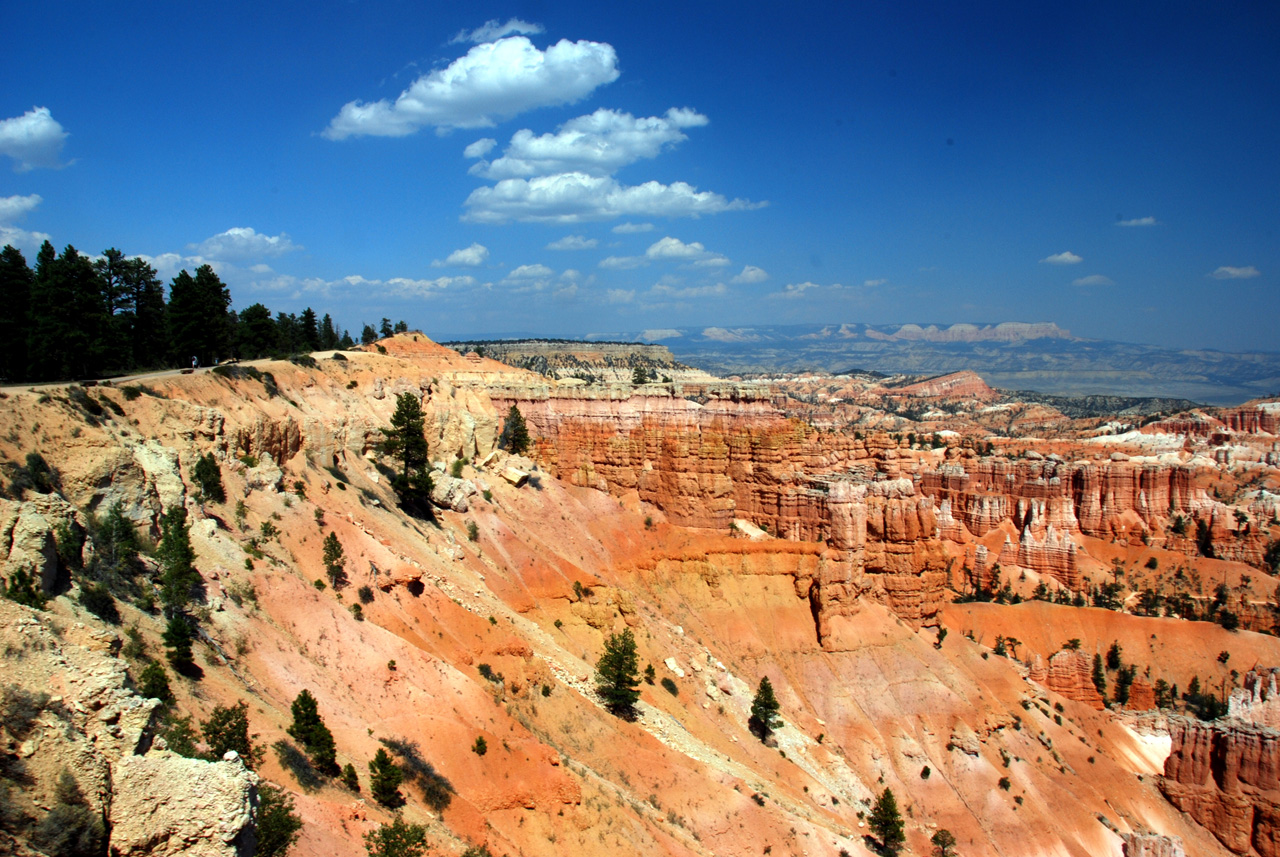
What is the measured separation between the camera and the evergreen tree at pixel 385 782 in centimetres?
2027

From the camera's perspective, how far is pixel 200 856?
11.9 metres

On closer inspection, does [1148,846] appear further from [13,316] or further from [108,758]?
[13,316]

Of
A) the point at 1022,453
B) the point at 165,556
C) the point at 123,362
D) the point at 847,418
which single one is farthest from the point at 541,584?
the point at 847,418

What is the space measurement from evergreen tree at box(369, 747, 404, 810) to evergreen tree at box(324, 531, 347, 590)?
34.0ft

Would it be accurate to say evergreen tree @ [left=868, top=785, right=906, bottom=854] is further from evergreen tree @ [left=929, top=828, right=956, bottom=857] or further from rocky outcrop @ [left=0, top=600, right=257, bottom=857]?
rocky outcrop @ [left=0, top=600, right=257, bottom=857]

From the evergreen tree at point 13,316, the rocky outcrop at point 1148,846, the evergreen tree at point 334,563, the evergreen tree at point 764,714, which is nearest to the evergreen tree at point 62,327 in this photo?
the evergreen tree at point 13,316

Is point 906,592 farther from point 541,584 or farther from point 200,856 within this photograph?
point 200,856

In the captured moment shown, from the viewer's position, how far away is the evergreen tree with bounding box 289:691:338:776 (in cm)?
1962

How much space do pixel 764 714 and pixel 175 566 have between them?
30668mm

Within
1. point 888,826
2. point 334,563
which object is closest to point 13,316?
point 334,563

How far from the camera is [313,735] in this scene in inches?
776

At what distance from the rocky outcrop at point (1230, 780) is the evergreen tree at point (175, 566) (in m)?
58.5

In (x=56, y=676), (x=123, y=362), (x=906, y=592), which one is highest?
(x=123, y=362)

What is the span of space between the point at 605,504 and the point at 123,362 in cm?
3154
